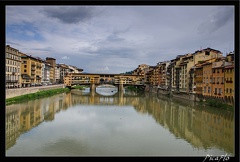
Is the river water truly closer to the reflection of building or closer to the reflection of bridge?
the reflection of building

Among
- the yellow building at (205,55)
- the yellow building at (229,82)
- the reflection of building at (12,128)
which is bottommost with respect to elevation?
the reflection of building at (12,128)

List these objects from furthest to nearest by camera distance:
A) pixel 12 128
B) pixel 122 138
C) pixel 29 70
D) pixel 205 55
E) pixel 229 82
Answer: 1. pixel 29 70
2. pixel 205 55
3. pixel 229 82
4. pixel 12 128
5. pixel 122 138

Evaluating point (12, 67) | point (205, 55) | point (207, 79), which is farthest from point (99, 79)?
point (207, 79)

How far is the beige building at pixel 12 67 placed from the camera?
29.8 m

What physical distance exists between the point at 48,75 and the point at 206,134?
49.5m

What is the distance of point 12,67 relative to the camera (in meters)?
31.4

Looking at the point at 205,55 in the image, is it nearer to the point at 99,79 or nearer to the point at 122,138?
the point at 122,138

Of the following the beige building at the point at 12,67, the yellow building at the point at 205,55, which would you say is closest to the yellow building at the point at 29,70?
the beige building at the point at 12,67

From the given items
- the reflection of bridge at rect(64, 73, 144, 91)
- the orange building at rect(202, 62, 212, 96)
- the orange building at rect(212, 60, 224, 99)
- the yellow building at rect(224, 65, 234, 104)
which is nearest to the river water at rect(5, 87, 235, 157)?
the yellow building at rect(224, 65, 234, 104)

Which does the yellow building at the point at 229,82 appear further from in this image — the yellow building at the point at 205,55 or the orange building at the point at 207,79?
the yellow building at the point at 205,55

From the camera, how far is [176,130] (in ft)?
43.6

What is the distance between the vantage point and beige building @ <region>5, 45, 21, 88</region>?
2981 cm

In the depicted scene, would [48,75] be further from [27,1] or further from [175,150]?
[27,1]

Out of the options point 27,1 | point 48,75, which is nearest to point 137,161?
point 27,1
